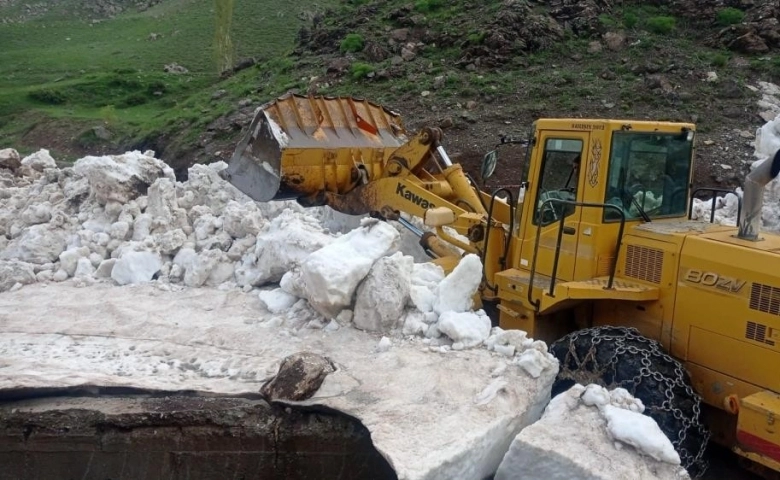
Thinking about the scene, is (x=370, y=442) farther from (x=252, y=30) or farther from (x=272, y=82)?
(x=252, y=30)

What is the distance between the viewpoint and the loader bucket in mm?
6941

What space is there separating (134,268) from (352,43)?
1428 centimetres

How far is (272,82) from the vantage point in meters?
21.0

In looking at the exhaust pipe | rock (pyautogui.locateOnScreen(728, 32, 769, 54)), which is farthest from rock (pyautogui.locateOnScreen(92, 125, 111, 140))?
the exhaust pipe

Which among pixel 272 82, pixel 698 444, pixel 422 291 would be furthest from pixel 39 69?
pixel 698 444

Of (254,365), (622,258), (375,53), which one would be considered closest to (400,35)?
(375,53)

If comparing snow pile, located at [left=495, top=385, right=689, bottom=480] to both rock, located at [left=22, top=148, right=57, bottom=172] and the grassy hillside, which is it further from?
the grassy hillside

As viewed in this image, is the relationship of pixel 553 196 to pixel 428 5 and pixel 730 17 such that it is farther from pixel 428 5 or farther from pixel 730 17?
pixel 428 5

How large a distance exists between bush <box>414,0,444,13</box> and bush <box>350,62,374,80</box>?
3227 millimetres

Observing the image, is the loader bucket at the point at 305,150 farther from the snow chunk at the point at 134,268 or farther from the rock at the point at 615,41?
the rock at the point at 615,41

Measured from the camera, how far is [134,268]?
738 centimetres

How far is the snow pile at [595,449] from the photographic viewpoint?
13.5 feet

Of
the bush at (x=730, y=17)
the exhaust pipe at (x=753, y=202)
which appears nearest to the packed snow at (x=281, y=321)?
the exhaust pipe at (x=753, y=202)

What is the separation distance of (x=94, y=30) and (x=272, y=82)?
86.2ft
